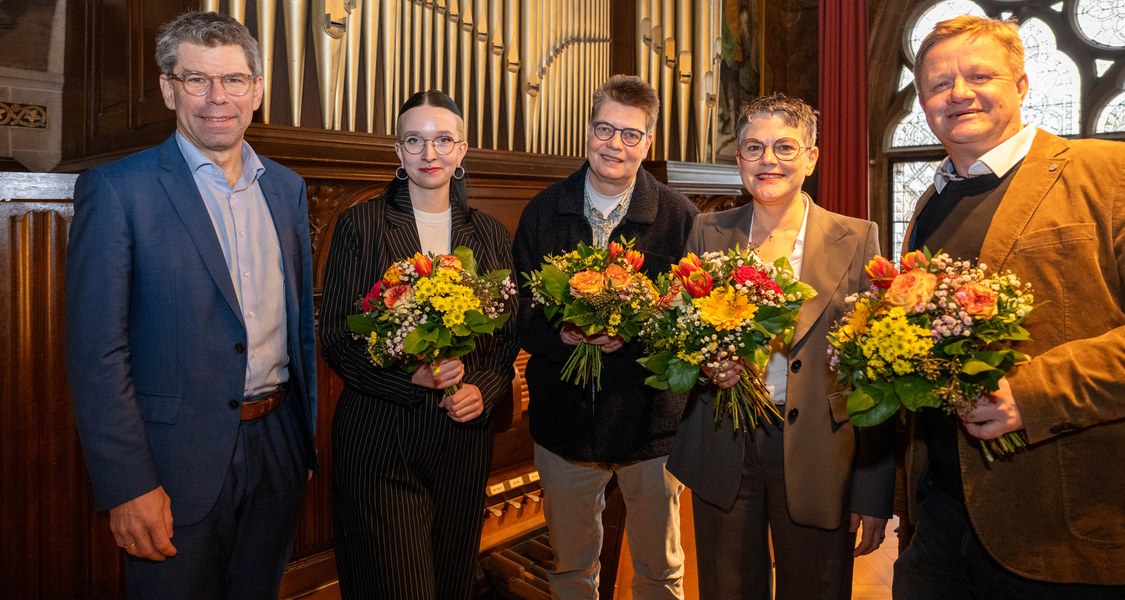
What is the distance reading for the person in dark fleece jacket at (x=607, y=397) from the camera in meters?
2.56

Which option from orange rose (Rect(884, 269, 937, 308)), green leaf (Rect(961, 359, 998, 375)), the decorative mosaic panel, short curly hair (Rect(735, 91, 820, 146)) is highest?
the decorative mosaic panel

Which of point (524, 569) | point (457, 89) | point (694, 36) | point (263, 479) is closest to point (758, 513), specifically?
point (263, 479)

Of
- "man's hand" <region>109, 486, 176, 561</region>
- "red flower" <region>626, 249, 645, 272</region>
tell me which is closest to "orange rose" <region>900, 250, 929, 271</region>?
"red flower" <region>626, 249, 645, 272</region>

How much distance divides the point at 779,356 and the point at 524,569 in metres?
1.97

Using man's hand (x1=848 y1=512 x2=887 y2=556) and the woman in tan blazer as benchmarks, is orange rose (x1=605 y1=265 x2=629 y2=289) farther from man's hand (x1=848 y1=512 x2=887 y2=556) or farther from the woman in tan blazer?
man's hand (x1=848 y1=512 x2=887 y2=556)

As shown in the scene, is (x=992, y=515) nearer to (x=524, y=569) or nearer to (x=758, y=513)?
(x=758, y=513)

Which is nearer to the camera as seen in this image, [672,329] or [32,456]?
[672,329]

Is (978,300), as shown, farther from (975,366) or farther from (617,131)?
(617,131)

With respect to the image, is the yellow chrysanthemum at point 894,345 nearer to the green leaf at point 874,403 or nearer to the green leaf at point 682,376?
the green leaf at point 874,403

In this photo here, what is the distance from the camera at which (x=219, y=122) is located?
1.98 m

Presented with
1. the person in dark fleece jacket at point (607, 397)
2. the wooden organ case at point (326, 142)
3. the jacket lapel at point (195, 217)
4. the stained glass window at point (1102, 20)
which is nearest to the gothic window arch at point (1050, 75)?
the stained glass window at point (1102, 20)

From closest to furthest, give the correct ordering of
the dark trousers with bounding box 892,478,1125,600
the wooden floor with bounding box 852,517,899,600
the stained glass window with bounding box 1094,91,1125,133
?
the dark trousers with bounding box 892,478,1125,600, the wooden floor with bounding box 852,517,899,600, the stained glass window with bounding box 1094,91,1125,133

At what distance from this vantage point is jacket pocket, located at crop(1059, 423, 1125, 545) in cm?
169

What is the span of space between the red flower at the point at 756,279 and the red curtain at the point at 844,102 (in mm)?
4494
